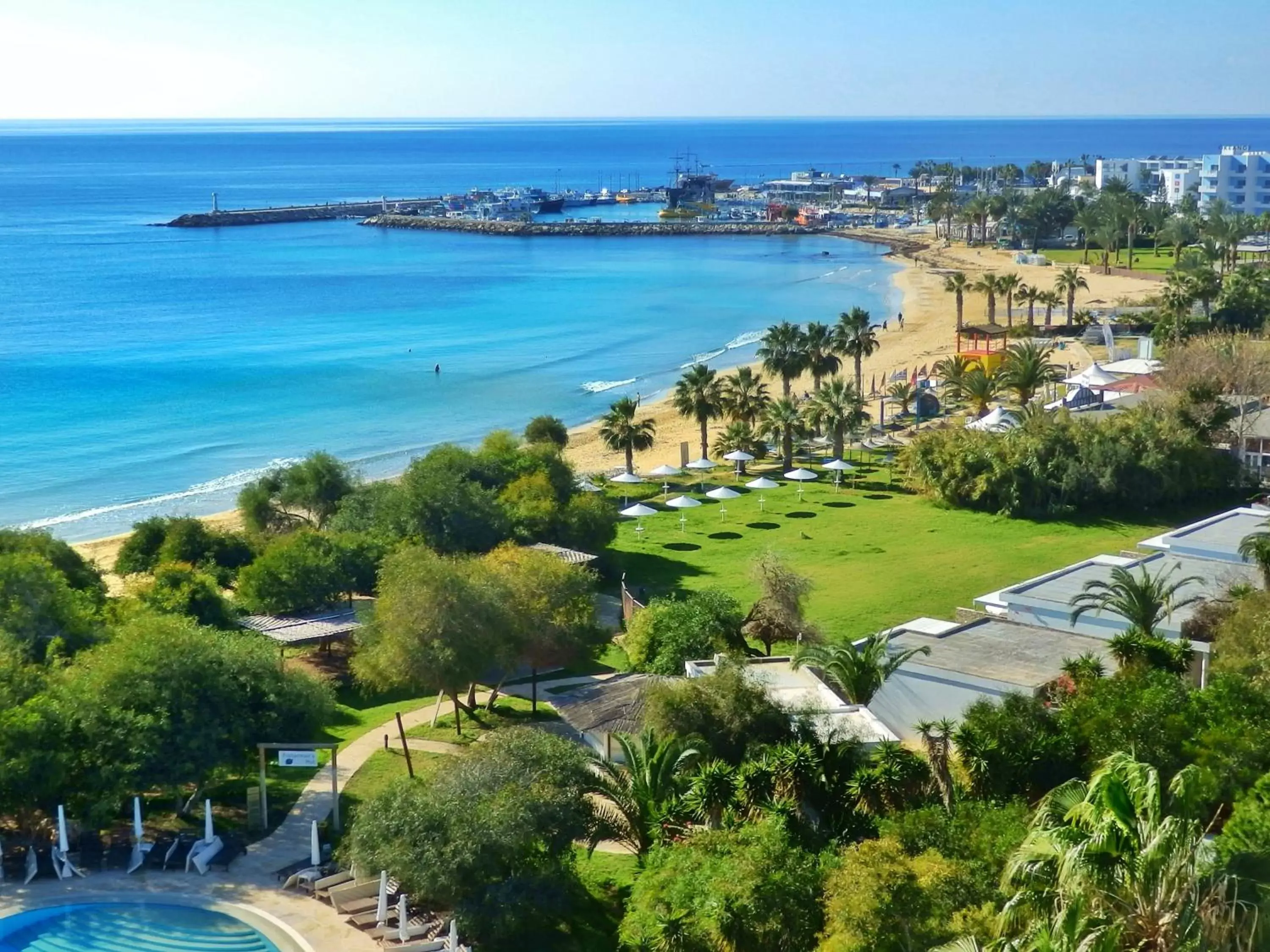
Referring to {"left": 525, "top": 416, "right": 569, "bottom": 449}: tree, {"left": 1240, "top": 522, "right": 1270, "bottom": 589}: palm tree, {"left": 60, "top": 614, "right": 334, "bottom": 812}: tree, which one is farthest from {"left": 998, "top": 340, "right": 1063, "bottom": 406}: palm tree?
{"left": 60, "top": 614, "right": 334, "bottom": 812}: tree

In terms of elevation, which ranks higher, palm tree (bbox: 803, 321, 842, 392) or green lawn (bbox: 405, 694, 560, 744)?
palm tree (bbox: 803, 321, 842, 392)

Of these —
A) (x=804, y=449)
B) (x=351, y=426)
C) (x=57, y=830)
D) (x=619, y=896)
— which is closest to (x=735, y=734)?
(x=619, y=896)

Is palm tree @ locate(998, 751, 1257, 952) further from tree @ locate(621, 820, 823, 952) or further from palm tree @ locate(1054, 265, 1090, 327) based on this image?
palm tree @ locate(1054, 265, 1090, 327)

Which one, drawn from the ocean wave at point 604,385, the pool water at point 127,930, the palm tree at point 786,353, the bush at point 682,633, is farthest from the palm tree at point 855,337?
the pool water at point 127,930

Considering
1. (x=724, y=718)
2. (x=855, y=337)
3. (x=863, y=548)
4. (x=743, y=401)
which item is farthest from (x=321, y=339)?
(x=724, y=718)

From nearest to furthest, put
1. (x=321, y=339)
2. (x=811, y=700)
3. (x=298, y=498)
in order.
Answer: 1. (x=811, y=700)
2. (x=298, y=498)
3. (x=321, y=339)

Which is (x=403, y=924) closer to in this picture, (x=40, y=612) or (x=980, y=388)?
(x=40, y=612)

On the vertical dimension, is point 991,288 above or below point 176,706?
above
